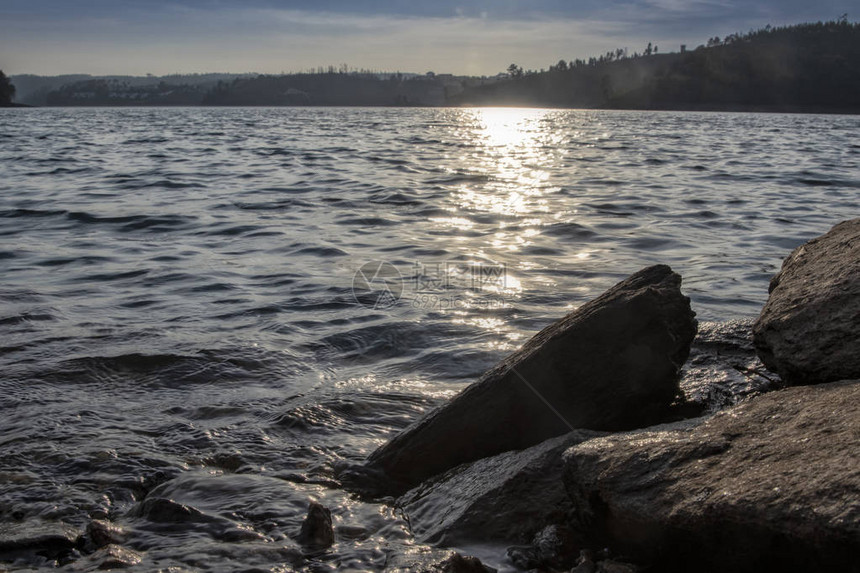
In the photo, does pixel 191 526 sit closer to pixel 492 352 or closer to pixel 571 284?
pixel 492 352

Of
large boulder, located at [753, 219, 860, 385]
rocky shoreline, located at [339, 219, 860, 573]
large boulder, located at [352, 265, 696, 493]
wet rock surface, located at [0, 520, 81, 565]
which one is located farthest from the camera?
large boulder, located at [352, 265, 696, 493]

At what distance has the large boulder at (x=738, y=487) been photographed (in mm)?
2373

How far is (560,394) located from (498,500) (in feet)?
2.69

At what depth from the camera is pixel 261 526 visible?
140 inches

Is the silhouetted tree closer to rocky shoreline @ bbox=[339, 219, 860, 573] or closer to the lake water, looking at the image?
the lake water

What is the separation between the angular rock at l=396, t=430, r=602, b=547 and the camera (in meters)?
3.39

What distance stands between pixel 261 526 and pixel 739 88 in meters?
150

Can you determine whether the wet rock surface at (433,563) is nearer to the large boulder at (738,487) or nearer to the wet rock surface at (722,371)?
the large boulder at (738,487)

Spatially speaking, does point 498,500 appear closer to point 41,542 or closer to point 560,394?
point 560,394

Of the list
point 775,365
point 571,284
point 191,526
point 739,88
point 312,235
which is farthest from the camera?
point 739,88

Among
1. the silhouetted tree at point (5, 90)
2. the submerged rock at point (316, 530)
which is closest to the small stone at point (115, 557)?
the submerged rock at point (316, 530)

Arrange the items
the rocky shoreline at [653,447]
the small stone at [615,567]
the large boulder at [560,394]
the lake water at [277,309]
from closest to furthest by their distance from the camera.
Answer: the rocky shoreline at [653,447], the small stone at [615,567], the lake water at [277,309], the large boulder at [560,394]

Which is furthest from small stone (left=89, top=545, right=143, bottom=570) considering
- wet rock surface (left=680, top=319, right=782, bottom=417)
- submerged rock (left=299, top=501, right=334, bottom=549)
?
wet rock surface (left=680, top=319, right=782, bottom=417)

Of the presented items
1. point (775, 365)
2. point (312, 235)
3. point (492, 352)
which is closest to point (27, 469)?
point (492, 352)
